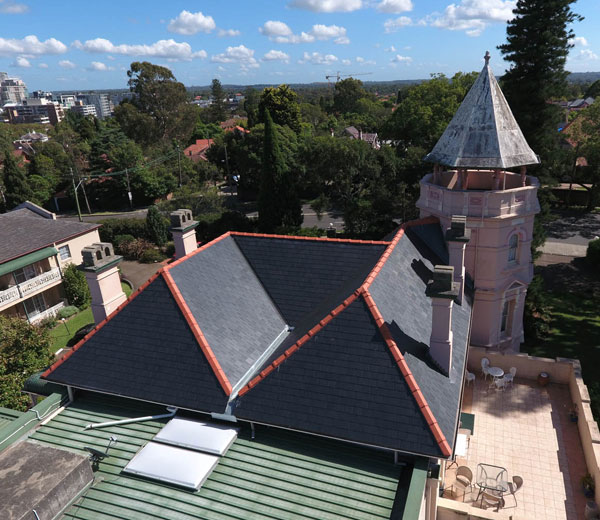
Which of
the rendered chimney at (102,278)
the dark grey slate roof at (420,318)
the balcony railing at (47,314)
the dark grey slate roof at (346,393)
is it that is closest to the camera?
the dark grey slate roof at (346,393)

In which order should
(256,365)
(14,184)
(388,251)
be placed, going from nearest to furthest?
(256,365) → (388,251) → (14,184)

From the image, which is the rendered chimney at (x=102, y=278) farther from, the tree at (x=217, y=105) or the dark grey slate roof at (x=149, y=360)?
the tree at (x=217, y=105)

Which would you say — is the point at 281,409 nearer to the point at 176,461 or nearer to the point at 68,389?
the point at 176,461

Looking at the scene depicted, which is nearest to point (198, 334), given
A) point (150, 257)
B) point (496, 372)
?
point (496, 372)

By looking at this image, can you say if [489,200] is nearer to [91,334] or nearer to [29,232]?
[91,334]

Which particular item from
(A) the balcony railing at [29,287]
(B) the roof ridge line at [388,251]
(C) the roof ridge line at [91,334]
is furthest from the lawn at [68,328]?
(B) the roof ridge line at [388,251]

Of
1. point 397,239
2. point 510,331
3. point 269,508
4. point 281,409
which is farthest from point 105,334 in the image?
point 510,331
